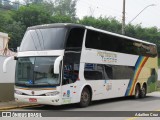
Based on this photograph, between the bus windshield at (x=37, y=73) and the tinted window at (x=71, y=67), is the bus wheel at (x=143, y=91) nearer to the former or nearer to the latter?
the tinted window at (x=71, y=67)

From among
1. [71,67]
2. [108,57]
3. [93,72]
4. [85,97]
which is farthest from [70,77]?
[108,57]

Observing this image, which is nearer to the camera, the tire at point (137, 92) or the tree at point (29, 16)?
the tire at point (137, 92)

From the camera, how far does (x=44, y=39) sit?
16109 millimetres

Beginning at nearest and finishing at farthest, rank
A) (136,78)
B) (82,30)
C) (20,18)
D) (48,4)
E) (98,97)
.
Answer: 1. (82,30)
2. (98,97)
3. (136,78)
4. (20,18)
5. (48,4)

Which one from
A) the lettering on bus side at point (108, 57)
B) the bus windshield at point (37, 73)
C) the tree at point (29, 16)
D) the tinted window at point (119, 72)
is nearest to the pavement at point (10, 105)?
the bus windshield at point (37, 73)

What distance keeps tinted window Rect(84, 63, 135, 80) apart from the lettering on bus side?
32cm

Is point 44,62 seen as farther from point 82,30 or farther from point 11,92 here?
point 11,92

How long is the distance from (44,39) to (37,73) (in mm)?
1622

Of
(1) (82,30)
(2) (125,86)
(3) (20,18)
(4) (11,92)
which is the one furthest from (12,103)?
(3) (20,18)

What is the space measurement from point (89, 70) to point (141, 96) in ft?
26.5

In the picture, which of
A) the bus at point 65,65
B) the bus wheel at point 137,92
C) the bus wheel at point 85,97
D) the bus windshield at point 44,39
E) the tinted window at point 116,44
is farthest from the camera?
the bus wheel at point 137,92

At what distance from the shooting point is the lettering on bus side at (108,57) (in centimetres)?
1885

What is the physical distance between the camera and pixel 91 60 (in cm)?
1769

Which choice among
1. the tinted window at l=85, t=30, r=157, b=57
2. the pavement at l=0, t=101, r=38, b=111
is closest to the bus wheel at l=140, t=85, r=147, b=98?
the tinted window at l=85, t=30, r=157, b=57
